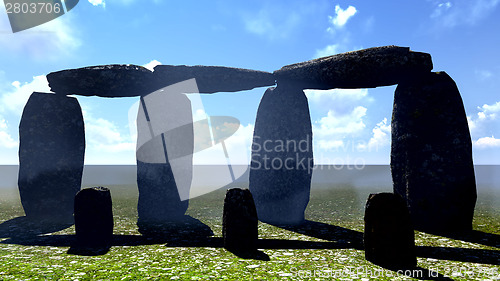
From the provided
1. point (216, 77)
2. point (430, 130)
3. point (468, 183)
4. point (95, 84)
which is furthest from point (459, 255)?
point (95, 84)

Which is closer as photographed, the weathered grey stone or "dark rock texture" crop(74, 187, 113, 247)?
"dark rock texture" crop(74, 187, 113, 247)

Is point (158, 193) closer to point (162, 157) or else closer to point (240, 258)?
point (162, 157)

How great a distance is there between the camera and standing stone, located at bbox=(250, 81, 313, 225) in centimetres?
1489

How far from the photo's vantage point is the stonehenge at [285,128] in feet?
40.5

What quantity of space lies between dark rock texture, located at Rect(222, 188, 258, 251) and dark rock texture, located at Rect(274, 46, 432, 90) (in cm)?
631

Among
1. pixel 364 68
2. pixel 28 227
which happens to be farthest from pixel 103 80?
pixel 364 68

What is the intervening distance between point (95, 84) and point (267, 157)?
299 inches

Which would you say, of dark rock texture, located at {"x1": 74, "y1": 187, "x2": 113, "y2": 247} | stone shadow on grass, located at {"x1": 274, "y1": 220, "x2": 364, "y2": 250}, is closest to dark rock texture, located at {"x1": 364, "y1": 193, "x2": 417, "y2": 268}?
stone shadow on grass, located at {"x1": 274, "y1": 220, "x2": 364, "y2": 250}

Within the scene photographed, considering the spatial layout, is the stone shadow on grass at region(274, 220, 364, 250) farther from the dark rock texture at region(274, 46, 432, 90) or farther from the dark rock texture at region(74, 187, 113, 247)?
the dark rock texture at region(74, 187, 113, 247)

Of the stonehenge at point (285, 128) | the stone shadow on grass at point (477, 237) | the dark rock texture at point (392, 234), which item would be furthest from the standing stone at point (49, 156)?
the stone shadow on grass at point (477, 237)

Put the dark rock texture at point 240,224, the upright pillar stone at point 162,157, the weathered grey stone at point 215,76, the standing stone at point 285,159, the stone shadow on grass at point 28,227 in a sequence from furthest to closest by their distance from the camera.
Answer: the upright pillar stone at point 162,157, the weathered grey stone at point 215,76, the standing stone at point 285,159, the stone shadow on grass at point 28,227, the dark rock texture at point 240,224

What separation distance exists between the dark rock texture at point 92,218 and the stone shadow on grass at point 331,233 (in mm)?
5894

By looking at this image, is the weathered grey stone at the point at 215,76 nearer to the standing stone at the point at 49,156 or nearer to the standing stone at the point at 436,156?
the standing stone at the point at 49,156

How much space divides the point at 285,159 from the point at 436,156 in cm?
549
